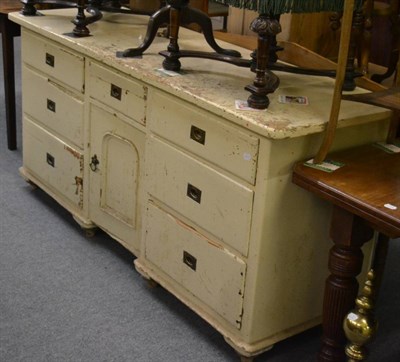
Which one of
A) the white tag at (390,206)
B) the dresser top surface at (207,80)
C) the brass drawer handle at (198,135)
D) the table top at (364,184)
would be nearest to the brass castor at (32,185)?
the dresser top surface at (207,80)

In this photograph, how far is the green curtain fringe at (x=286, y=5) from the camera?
193 centimetres

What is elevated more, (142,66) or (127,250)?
(142,66)

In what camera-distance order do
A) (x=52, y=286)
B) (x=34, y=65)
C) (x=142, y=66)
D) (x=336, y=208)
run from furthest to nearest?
(x=34, y=65)
(x=52, y=286)
(x=142, y=66)
(x=336, y=208)

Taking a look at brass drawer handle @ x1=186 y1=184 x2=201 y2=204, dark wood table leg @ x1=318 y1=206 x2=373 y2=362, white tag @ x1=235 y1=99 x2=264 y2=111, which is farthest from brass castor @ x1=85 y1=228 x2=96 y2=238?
dark wood table leg @ x1=318 y1=206 x2=373 y2=362

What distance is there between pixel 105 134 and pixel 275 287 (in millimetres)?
881

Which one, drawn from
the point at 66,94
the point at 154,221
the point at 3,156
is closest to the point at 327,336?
the point at 154,221

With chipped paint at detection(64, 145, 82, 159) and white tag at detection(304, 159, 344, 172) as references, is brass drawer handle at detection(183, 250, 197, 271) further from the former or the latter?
chipped paint at detection(64, 145, 82, 159)

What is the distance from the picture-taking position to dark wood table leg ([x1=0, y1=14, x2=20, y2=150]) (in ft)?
11.0

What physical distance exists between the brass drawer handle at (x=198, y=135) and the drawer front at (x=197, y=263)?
0.29 meters

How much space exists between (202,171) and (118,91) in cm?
52

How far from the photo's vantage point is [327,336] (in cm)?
205

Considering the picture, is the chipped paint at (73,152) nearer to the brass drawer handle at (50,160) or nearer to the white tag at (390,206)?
the brass drawer handle at (50,160)

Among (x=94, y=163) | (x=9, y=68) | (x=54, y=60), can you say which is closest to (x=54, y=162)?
(x=94, y=163)

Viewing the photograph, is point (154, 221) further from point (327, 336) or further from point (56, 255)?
point (327, 336)
